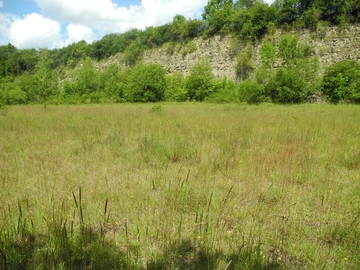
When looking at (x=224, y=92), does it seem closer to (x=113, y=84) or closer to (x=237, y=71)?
(x=237, y=71)

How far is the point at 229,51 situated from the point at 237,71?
14.7 feet

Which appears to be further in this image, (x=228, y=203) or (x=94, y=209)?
(x=228, y=203)

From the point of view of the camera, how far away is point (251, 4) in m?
43.3

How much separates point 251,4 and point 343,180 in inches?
1886

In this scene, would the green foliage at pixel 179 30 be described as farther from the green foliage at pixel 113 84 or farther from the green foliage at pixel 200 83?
the green foliage at pixel 200 83

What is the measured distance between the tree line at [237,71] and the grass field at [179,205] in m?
21.5

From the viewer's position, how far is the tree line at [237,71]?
95.2ft

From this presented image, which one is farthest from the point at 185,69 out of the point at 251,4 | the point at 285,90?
the point at 285,90

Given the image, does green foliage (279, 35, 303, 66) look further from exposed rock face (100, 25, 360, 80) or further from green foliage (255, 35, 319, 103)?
exposed rock face (100, 25, 360, 80)

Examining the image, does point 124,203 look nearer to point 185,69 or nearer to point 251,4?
point 185,69

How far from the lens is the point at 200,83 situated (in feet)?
119

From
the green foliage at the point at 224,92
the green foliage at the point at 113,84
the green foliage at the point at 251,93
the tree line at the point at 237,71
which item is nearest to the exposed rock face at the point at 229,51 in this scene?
the tree line at the point at 237,71

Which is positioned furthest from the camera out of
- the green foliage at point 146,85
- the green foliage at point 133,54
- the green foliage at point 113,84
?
the green foliage at point 133,54

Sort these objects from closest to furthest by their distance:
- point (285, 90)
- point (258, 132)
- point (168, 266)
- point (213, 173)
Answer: point (168, 266) → point (213, 173) → point (258, 132) → point (285, 90)
